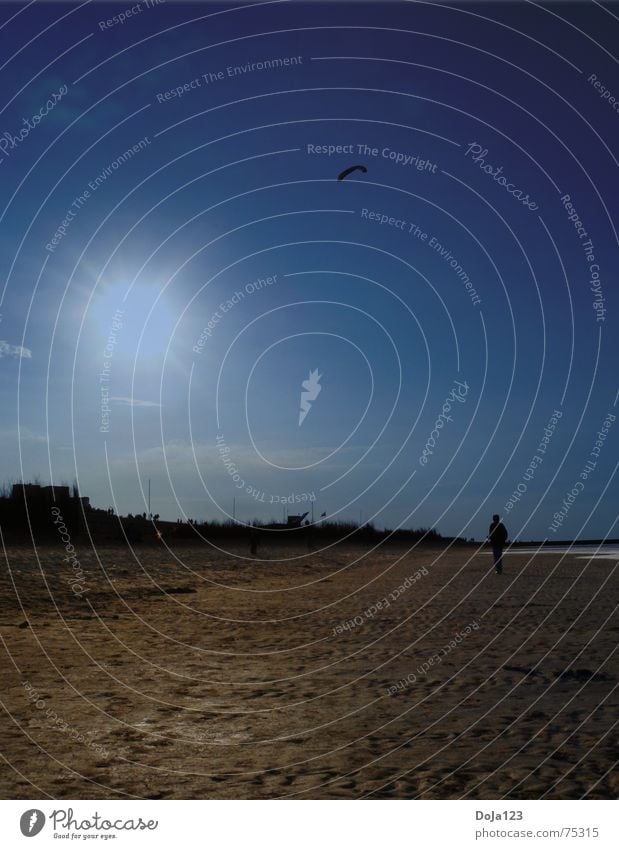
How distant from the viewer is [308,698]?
9836mm

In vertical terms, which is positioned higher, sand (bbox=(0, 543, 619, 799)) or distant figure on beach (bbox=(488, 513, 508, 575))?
distant figure on beach (bbox=(488, 513, 508, 575))

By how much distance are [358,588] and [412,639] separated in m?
12.6

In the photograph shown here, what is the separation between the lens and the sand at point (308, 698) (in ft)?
22.3

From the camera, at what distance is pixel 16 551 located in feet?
97.6

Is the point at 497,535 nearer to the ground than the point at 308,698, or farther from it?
farther from it

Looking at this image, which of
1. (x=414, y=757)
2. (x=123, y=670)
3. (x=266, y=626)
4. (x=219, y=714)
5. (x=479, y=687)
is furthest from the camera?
(x=266, y=626)

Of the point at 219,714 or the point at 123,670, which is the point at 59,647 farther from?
the point at 219,714

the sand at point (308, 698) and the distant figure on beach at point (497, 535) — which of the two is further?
the distant figure on beach at point (497, 535)

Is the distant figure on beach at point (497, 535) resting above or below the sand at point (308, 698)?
above

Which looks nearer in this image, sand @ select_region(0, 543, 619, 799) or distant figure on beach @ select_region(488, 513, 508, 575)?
sand @ select_region(0, 543, 619, 799)

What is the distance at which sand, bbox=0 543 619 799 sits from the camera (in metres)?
6.80

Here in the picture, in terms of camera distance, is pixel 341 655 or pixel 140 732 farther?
pixel 341 655

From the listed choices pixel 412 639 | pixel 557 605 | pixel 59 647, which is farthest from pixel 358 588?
pixel 59 647

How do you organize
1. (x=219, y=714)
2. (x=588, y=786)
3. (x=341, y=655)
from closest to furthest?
(x=588, y=786) → (x=219, y=714) → (x=341, y=655)
